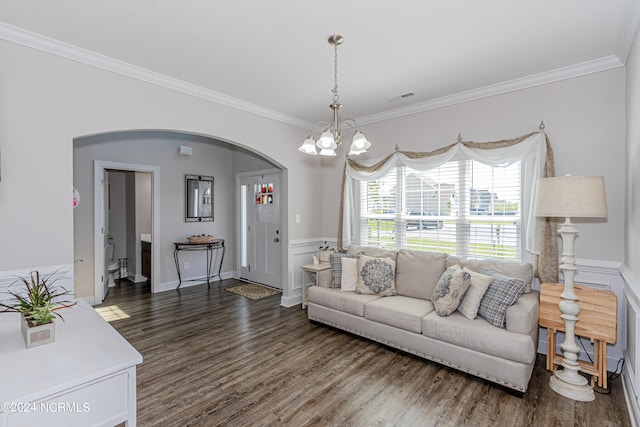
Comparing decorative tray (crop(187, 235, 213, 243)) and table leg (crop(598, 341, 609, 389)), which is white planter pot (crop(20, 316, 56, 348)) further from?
decorative tray (crop(187, 235, 213, 243))

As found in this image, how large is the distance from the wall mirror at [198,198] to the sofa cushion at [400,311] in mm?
3846

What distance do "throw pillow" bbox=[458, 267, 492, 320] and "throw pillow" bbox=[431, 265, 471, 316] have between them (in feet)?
0.14

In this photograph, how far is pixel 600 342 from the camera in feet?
8.22

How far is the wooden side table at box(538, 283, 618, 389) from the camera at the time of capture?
8.04ft

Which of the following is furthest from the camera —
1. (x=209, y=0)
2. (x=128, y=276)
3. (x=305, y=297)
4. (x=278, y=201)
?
(x=128, y=276)

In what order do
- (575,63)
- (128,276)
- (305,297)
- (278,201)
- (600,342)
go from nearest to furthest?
(600,342)
(575,63)
(305,297)
(278,201)
(128,276)

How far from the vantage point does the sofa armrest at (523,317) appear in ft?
8.11

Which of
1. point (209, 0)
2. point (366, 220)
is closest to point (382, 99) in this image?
point (366, 220)

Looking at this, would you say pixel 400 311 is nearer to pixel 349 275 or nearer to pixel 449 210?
pixel 349 275

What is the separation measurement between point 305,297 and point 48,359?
11.1 feet

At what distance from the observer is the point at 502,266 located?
3135mm

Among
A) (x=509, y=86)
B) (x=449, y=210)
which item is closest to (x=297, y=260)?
(x=449, y=210)

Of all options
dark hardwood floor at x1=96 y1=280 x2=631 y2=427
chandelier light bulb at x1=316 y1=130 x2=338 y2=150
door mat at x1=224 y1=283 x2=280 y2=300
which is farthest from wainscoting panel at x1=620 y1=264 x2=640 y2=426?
door mat at x1=224 y1=283 x2=280 y2=300

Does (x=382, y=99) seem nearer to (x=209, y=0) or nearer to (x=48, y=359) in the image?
(x=209, y=0)
